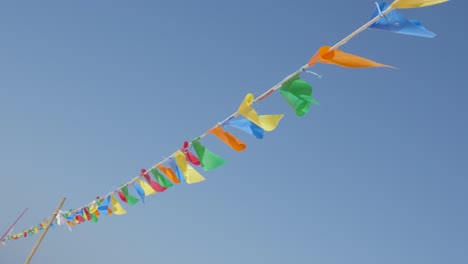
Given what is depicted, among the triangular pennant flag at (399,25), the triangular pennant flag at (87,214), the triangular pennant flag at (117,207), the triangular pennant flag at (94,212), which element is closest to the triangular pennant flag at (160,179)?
the triangular pennant flag at (117,207)

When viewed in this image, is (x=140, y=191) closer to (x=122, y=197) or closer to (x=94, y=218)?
(x=122, y=197)

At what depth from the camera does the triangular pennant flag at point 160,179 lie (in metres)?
6.98

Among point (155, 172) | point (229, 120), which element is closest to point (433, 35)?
point (229, 120)

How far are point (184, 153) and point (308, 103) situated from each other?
2358mm

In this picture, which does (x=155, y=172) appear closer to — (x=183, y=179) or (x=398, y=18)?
(x=183, y=179)

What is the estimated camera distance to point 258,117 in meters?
4.75

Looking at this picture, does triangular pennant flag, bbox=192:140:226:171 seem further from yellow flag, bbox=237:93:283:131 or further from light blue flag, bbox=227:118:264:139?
yellow flag, bbox=237:93:283:131

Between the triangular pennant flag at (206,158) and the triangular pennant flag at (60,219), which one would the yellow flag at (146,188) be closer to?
the triangular pennant flag at (206,158)

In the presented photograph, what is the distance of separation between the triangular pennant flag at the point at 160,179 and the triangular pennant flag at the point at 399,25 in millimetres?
4366

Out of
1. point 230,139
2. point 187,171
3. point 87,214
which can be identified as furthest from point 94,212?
point 230,139

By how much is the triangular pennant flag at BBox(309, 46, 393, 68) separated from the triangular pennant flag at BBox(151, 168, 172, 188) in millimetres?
3709

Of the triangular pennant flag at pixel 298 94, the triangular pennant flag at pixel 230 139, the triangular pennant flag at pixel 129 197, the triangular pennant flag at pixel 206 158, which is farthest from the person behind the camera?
the triangular pennant flag at pixel 129 197

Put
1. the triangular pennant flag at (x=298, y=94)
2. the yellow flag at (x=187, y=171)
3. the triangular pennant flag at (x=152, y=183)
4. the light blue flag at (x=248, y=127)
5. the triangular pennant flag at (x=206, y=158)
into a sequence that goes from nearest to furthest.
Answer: the triangular pennant flag at (x=298, y=94)
the light blue flag at (x=248, y=127)
the triangular pennant flag at (x=206, y=158)
the yellow flag at (x=187, y=171)
the triangular pennant flag at (x=152, y=183)

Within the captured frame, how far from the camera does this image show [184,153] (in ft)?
20.2
